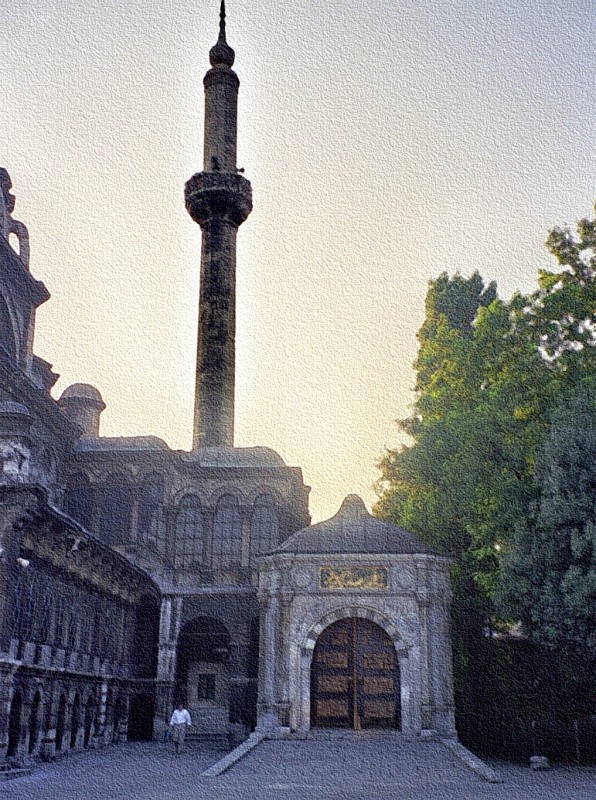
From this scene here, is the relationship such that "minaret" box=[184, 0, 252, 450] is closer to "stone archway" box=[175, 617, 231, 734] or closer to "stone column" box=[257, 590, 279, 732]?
"stone archway" box=[175, 617, 231, 734]

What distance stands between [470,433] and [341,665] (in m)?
6.71

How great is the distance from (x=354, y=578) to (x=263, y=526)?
28.5 ft

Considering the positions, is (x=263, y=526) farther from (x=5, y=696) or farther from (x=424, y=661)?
(x=5, y=696)

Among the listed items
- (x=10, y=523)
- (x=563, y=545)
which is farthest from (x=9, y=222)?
(x=563, y=545)

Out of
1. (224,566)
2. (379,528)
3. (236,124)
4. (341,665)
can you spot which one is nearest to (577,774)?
(341,665)

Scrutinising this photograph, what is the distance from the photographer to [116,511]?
3109 cm

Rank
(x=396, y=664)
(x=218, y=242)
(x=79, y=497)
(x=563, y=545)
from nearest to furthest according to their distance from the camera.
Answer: (x=563, y=545)
(x=396, y=664)
(x=79, y=497)
(x=218, y=242)

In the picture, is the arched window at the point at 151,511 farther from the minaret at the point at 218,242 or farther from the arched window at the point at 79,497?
the minaret at the point at 218,242

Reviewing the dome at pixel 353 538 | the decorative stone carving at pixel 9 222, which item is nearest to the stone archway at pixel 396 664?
the dome at pixel 353 538

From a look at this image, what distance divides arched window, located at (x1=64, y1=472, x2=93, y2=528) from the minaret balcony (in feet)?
44.5

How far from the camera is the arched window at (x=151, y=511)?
30.4 metres

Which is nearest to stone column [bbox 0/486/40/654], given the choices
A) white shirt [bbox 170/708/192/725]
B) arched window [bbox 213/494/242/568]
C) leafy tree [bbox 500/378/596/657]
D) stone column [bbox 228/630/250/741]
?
white shirt [bbox 170/708/192/725]

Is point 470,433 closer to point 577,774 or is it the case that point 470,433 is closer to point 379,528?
point 379,528

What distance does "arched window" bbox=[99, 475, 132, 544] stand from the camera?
3070cm
